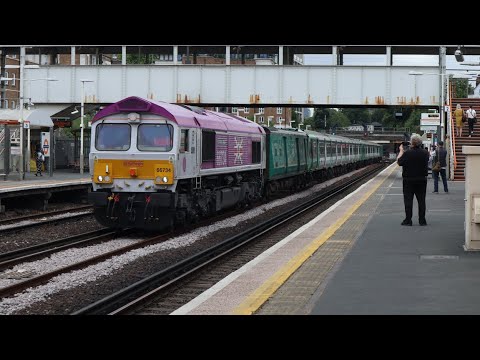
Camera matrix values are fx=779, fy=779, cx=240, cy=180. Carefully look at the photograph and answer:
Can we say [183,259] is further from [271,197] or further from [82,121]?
[82,121]

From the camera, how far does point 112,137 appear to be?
17.2 m

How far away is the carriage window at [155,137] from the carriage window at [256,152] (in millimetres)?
7840

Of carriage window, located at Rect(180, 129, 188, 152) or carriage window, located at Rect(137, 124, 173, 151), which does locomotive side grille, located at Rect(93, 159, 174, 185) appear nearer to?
carriage window, located at Rect(137, 124, 173, 151)

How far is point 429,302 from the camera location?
7992 millimetres

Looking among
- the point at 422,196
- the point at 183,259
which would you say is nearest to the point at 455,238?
the point at 422,196

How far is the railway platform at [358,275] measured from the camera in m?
7.97

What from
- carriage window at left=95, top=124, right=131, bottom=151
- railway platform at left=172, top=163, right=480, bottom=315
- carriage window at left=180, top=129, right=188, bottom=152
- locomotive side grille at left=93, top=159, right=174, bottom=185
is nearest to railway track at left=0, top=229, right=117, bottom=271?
locomotive side grille at left=93, top=159, right=174, bottom=185

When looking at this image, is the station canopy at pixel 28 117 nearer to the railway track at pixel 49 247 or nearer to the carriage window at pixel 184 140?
the railway track at pixel 49 247

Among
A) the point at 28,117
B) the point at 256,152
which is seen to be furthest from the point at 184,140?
the point at 28,117

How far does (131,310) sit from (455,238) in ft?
21.9

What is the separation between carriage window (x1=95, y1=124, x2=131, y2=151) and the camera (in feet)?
55.8

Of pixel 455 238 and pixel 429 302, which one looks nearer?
pixel 429 302

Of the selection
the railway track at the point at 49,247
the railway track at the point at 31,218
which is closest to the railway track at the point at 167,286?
the railway track at the point at 49,247
